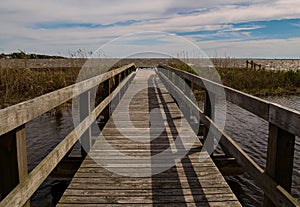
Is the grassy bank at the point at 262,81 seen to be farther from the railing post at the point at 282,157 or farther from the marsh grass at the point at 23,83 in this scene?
the railing post at the point at 282,157

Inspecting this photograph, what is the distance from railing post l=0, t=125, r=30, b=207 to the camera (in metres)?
1.75

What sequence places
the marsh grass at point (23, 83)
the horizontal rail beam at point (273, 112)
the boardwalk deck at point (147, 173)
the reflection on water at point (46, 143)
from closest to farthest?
the horizontal rail beam at point (273, 112) < the boardwalk deck at point (147, 173) < the reflection on water at point (46, 143) < the marsh grass at point (23, 83)

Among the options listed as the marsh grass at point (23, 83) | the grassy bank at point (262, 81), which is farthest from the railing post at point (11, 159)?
the grassy bank at point (262, 81)

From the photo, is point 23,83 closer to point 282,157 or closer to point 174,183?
point 174,183

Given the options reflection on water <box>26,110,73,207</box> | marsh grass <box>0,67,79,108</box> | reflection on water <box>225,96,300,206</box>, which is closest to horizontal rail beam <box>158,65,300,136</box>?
reflection on water <box>225,96,300,206</box>

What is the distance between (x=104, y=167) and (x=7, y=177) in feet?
5.61

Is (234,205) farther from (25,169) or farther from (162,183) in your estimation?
(25,169)

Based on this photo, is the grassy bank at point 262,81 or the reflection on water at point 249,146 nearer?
the reflection on water at point 249,146

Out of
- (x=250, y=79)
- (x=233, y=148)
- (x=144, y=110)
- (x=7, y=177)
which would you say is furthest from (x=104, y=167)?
(x=250, y=79)

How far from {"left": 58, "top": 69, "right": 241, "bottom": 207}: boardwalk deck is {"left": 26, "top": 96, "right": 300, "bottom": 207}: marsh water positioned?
43.9 inches

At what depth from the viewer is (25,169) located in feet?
6.22

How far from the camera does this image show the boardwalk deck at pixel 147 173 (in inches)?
106

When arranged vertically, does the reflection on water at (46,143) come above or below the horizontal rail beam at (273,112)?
below

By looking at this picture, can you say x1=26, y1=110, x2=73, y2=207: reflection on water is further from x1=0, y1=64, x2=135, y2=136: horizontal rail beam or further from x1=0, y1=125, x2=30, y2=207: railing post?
x1=0, y1=125, x2=30, y2=207: railing post
